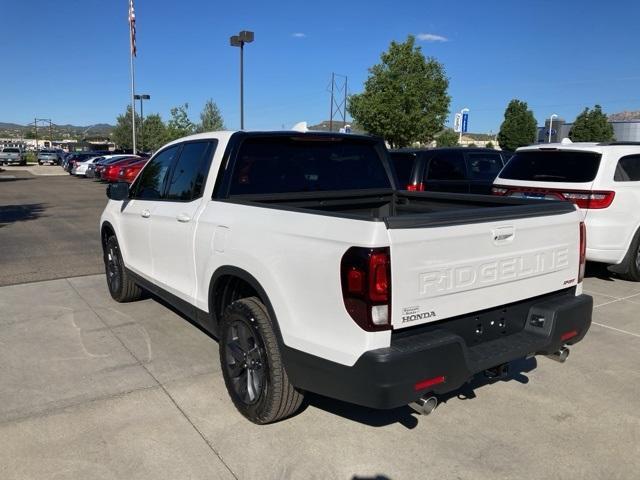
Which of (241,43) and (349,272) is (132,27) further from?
(349,272)

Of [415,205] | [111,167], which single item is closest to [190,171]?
[415,205]

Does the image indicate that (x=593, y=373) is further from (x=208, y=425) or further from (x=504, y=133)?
(x=504, y=133)

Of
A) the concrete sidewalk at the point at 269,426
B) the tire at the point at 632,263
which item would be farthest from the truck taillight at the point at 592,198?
the concrete sidewalk at the point at 269,426

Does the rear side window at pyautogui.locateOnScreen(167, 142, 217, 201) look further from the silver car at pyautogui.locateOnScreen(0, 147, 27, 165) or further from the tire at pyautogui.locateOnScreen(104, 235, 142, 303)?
the silver car at pyautogui.locateOnScreen(0, 147, 27, 165)

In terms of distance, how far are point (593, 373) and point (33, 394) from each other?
414 cm

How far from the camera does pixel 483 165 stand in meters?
9.91

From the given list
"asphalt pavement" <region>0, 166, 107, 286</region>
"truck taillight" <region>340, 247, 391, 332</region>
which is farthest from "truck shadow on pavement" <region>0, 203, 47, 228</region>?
"truck taillight" <region>340, 247, 391, 332</region>

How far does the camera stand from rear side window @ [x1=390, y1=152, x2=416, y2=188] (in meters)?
9.10

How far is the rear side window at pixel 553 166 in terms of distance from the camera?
6688 millimetres

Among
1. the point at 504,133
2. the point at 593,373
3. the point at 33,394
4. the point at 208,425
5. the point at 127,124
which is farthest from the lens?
the point at 127,124

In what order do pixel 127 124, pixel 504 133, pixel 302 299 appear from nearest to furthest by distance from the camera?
pixel 302 299 → pixel 504 133 → pixel 127 124

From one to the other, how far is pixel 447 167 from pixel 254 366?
673cm

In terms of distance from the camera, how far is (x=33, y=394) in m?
3.80

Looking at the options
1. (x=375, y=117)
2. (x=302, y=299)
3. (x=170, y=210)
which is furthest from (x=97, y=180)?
(x=302, y=299)
